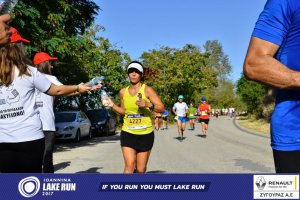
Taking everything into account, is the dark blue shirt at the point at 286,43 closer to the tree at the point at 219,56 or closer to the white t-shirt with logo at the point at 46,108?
the white t-shirt with logo at the point at 46,108

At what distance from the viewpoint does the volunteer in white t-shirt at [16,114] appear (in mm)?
3217

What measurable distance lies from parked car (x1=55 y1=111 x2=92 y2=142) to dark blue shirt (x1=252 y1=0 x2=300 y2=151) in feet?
55.7

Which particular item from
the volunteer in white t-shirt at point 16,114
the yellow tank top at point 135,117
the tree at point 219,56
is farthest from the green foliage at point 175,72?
the tree at point 219,56

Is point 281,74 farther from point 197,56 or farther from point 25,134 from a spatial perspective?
point 197,56

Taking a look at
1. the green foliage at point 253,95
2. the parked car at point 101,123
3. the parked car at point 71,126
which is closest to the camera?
the parked car at point 71,126

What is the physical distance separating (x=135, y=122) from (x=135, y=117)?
0.25ft

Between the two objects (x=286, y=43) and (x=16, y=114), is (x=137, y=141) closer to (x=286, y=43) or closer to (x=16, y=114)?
(x=16, y=114)

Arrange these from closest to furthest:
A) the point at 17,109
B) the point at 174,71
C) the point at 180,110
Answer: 1. the point at 17,109
2. the point at 180,110
3. the point at 174,71

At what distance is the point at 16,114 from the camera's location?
10.6 feet

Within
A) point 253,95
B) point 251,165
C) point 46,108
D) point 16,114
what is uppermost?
point 16,114

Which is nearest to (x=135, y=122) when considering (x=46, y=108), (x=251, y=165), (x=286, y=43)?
(x=46, y=108)

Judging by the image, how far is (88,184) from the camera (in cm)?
187

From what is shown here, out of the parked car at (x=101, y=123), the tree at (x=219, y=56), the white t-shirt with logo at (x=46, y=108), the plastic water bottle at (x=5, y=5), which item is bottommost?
the parked car at (x=101, y=123)

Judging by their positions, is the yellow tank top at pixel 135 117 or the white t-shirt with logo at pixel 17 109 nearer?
the white t-shirt with logo at pixel 17 109
